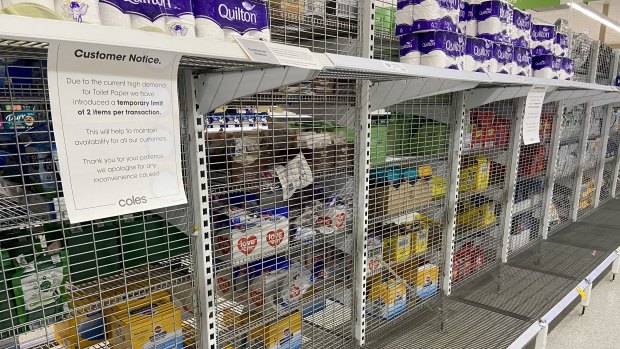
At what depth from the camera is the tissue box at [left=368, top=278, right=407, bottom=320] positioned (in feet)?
6.80

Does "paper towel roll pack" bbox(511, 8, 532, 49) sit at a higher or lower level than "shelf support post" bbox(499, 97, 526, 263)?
higher

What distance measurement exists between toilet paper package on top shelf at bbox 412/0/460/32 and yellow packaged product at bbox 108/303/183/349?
1408mm

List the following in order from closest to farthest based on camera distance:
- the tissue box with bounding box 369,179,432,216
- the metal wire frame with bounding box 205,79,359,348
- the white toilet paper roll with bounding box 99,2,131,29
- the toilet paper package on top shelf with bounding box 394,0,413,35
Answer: the white toilet paper roll with bounding box 99,2,131,29, the metal wire frame with bounding box 205,79,359,348, the toilet paper package on top shelf with bounding box 394,0,413,35, the tissue box with bounding box 369,179,432,216

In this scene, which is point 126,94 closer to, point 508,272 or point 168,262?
point 168,262

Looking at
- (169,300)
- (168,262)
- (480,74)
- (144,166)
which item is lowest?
(169,300)

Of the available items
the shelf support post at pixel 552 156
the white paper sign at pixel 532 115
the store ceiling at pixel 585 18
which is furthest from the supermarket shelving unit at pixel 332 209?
the store ceiling at pixel 585 18

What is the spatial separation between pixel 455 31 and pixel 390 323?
1445 mm

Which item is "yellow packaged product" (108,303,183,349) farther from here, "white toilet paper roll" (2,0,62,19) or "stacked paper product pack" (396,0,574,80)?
"stacked paper product pack" (396,0,574,80)

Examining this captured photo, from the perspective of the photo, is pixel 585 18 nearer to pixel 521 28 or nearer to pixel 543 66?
pixel 543 66

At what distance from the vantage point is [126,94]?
2.64 ft

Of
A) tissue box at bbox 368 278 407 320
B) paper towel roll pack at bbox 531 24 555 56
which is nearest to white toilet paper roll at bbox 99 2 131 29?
tissue box at bbox 368 278 407 320

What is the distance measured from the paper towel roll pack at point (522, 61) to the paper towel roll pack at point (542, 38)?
0.59 ft

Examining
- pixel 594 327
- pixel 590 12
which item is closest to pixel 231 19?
pixel 594 327

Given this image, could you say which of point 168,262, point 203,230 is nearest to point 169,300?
point 168,262
